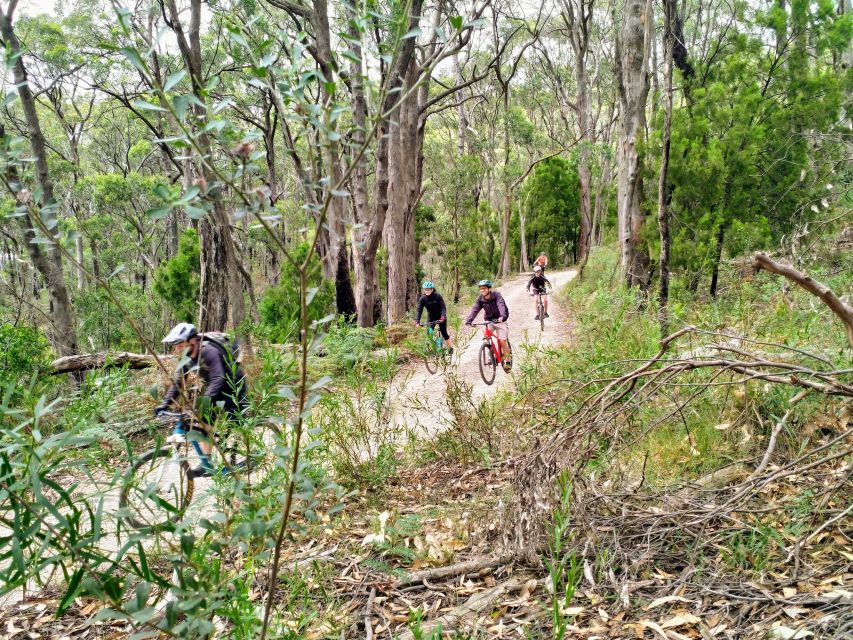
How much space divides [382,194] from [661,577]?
10.9 meters

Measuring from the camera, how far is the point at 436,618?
299cm

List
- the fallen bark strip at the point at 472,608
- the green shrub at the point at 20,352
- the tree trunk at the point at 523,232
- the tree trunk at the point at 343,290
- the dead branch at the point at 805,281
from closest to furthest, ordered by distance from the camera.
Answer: the dead branch at the point at 805,281 < the fallen bark strip at the point at 472,608 < the green shrub at the point at 20,352 < the tree trunk at the point at 343,290 < the tree trunk at the point at 523,232

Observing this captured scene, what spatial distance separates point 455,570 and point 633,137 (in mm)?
8809

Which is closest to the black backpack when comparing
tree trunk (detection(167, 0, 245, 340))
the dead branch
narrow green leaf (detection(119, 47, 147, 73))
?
narrow green leaf (detection(119, 47, 147, 73))

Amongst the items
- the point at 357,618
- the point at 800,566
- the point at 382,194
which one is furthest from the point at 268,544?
the point at 382,194

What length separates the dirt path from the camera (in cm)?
598

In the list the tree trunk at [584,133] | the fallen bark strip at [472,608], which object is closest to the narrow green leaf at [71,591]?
the fallen bark strip at [472,608]

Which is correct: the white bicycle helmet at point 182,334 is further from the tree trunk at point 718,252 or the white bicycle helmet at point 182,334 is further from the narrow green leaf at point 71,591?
the tree trunk at point 718,252

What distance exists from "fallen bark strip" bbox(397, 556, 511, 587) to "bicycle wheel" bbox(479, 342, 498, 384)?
5465mm

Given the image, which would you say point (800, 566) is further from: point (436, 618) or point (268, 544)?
point (268, 544)

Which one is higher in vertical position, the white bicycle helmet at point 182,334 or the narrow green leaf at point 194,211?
the narrow green leaf at point 194,211

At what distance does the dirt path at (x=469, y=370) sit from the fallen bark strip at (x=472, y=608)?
2.35m

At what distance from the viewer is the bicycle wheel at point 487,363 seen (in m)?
9.00

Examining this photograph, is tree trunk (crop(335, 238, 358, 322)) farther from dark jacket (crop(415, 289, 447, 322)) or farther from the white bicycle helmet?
the white bicycle helmet
